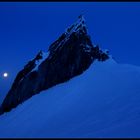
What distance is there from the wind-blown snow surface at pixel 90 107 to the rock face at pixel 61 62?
1569 mm

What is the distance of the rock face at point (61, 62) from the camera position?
4156 cm

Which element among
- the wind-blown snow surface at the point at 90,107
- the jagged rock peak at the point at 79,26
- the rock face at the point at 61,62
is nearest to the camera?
the wind-blown snow surface at the point at 90,107

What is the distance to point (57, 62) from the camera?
Result: 4428 centimetres

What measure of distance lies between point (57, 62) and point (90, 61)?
17.7 feet

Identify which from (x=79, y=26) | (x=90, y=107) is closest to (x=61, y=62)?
(x=79, y=26)

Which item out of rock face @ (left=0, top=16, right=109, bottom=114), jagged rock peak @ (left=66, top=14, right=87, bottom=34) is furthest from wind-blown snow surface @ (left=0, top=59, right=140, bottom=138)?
jagged rock peak @ (left=66, top=14, right=87, bottom=34)

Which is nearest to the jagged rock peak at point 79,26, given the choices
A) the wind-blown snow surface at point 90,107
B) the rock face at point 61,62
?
the rock face at point 61,62

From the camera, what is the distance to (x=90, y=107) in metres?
27.4

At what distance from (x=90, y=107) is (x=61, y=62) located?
17.1 meters

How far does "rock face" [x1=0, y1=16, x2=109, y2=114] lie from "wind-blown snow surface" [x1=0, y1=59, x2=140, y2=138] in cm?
157

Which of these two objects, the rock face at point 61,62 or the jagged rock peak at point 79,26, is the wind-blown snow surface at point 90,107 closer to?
the rock face at point 61,62

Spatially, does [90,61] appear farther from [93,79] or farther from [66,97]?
[66,97]

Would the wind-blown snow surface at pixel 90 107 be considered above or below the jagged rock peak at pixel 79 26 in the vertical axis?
below

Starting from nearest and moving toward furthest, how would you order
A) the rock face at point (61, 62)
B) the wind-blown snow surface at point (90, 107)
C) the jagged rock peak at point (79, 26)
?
the wind-blown snow surface at point (90, 107)
the rock face at point (61, 62)
the jagged rock peak at point (79, 26)
